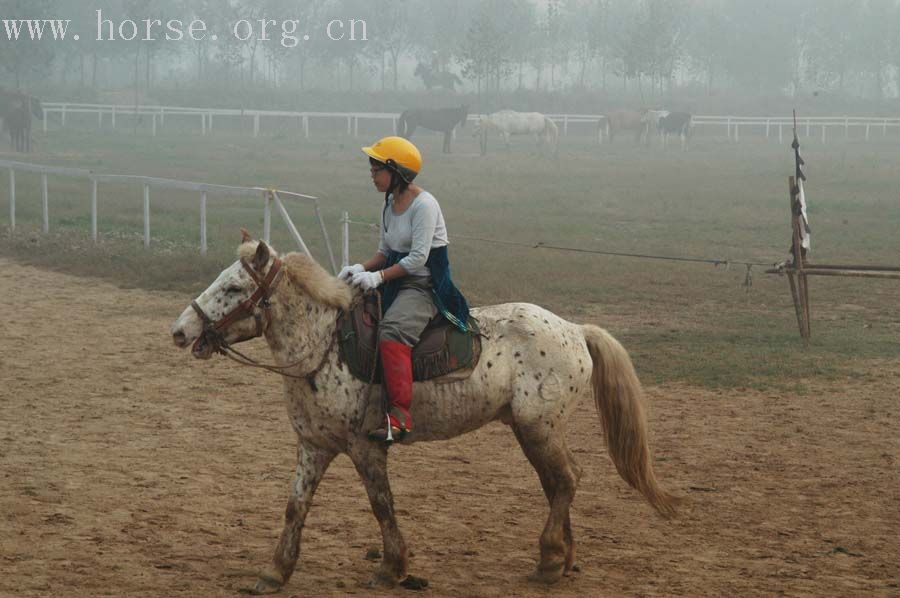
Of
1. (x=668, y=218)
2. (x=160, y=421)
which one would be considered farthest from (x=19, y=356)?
(x=668, y=218)

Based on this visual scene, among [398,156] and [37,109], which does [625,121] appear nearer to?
[37,109]

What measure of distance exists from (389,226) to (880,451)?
183 inches

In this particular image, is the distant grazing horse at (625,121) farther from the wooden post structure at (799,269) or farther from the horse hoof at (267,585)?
the horse hoof at (267,585)

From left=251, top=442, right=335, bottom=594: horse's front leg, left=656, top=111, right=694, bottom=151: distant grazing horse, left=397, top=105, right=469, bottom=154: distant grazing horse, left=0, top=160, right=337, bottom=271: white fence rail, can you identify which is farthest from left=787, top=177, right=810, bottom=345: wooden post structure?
left=656, top=111, right=694, bottom=151: distant grazing horse

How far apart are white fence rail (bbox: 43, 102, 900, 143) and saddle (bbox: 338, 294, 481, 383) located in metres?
40.5

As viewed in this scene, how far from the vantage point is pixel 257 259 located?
592 centimetres

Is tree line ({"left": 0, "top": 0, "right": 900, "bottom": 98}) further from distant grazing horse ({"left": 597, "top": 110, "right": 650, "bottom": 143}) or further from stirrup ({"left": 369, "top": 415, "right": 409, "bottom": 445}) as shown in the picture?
stirrup ({"left": 369, "top": 415, "right": 409, "bottom": 445})

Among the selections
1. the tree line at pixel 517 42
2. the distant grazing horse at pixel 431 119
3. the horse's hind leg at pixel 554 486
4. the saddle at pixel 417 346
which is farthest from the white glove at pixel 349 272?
the tree line at pixel 517 42

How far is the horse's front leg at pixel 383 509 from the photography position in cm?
602

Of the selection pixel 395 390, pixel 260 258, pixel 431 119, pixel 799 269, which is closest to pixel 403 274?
pixel 395 390

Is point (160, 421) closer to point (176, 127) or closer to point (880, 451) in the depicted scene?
point (880, 451)

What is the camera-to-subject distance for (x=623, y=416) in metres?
6.72

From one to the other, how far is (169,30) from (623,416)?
2448 inches

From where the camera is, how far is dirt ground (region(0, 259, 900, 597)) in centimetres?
619
